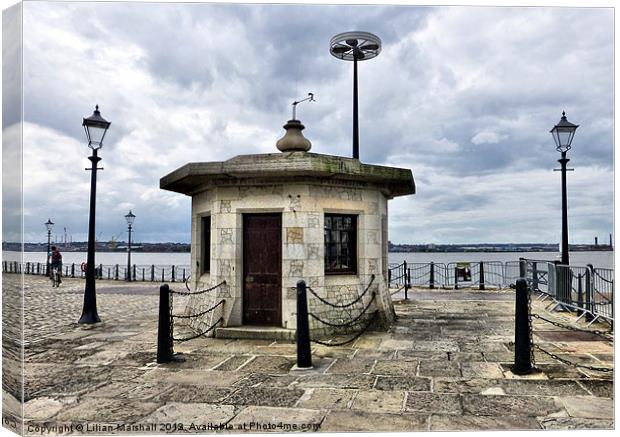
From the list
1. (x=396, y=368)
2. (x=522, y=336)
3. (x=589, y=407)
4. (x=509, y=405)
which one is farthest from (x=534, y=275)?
(x=509, y=405)

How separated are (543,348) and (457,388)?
3.03 meters

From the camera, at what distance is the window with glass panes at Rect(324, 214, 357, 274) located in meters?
9.35

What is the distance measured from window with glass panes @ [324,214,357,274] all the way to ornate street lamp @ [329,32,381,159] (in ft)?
10.2

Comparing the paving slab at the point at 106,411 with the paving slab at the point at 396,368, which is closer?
the paving slab at the point at 106,411

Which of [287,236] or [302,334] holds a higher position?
[287,236]

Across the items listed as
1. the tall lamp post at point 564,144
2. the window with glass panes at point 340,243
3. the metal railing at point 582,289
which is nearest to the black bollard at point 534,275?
the metal railing at point 582,289

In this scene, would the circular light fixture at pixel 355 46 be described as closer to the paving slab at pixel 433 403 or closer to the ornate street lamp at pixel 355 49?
the ornate street lamp at pixel 355 49

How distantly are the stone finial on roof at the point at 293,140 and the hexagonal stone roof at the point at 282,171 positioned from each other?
40.2 inches

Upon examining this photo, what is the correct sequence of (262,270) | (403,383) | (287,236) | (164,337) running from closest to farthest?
(403,383) → (164,337) → (287,236) → (262,270)

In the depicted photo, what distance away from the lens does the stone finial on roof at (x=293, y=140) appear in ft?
31.7

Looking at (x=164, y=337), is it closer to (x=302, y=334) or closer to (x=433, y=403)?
(x=302, y=334)

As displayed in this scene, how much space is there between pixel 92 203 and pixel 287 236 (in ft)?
18.6

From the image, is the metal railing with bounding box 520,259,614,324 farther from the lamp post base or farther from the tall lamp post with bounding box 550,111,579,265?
the lamp post base

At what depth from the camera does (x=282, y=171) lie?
8453 millimetres
